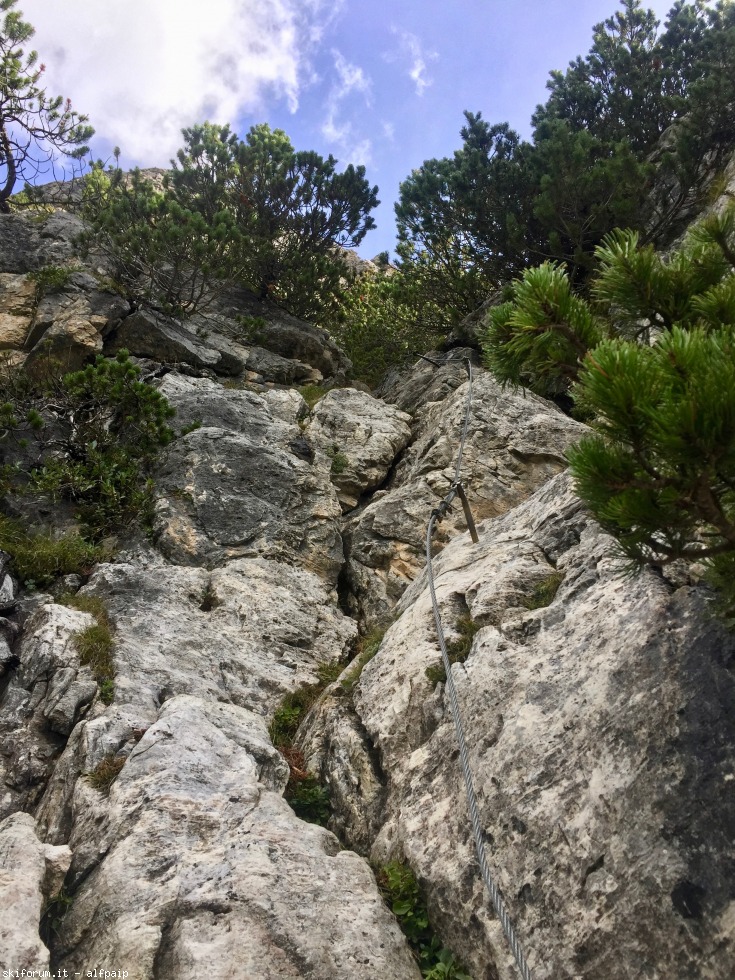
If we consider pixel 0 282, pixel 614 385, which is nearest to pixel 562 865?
pixel 614 385

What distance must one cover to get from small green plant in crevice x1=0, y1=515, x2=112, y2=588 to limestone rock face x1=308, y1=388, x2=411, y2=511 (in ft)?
13.3

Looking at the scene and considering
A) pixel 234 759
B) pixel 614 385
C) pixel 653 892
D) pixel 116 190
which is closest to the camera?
pixel 614 385

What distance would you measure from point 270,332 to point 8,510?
9009mm

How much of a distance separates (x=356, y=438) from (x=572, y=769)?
820 centimetres

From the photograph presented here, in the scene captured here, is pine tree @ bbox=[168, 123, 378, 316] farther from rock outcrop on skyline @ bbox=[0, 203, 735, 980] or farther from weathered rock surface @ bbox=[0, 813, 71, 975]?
weathered rock surface @ bbox=[0, 813, 71, 975]

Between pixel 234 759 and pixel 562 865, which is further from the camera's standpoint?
pixel 234 759

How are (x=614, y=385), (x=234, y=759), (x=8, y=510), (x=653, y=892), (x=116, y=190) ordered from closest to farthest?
(x=614, y=385), (x=653, y=892), (x=234, y=759), (x=8, y=510), (x=116, y=190)

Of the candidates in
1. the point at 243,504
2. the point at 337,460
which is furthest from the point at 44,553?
the point at 337,460

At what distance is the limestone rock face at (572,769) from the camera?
3424mm

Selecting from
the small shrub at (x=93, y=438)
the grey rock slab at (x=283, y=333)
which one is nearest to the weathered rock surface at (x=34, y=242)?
the grey rock slab at (x=283, y=333)

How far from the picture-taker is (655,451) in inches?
122

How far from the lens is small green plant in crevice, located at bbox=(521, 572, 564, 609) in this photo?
18.8ft

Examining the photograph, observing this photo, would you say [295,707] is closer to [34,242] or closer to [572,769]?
[572,769]

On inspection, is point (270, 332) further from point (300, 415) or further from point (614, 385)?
point (614, 385)
